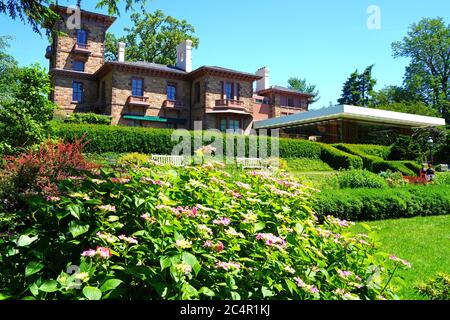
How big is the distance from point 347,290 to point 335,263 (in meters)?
0.24

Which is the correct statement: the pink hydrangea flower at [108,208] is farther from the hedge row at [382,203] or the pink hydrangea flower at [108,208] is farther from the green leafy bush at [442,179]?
the green leafy bush at [442,179]

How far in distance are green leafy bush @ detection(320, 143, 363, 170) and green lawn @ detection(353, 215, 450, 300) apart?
13.1 meters

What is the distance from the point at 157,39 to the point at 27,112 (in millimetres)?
35833

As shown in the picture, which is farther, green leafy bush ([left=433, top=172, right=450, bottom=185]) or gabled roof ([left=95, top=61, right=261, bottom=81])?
gabled roof ([left=95, top=61, right=261, bottom=81])

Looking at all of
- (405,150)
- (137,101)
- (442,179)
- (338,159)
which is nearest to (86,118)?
(137,101)

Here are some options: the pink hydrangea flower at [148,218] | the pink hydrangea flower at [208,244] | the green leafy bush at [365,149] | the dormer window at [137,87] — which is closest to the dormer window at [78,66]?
the dormer window at [137,87]

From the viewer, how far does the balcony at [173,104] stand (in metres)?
35.0

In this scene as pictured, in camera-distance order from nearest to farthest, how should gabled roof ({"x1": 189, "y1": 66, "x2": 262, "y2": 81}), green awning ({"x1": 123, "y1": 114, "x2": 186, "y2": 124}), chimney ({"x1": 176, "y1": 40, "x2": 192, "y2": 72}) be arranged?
green awning ({"x1": 123, "y1": 114, "x2": 186, "y2": 124}), gabled roof ({"x1": 189, "y1": 66, "x2": 262, "y2": 81}), chimney ({"x1": 176, "y1": 40, "x2": 192, "y2": 72})

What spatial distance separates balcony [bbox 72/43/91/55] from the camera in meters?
34.3

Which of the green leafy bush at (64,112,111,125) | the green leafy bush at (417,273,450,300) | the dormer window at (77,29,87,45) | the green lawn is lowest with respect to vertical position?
the green lawn

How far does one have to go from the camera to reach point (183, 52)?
37.9 meters

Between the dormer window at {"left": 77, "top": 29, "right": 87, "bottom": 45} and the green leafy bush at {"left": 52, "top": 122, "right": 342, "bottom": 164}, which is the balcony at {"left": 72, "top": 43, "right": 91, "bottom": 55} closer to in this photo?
the dormer window at {"left": 77, "top": 29, "right": 87, "bottom": 45}

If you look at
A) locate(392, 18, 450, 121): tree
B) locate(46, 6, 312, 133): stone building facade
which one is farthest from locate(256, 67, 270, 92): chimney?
locate(392, 18, 450, 121): tree
